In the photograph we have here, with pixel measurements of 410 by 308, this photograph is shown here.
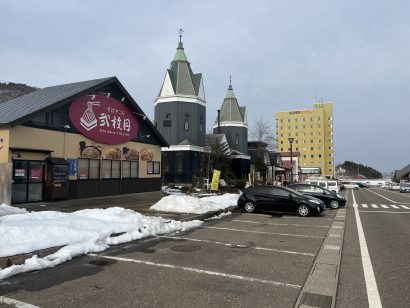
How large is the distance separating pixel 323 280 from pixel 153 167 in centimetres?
2229

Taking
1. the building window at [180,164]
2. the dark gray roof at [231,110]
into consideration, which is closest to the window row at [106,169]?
the building window at [180,164]

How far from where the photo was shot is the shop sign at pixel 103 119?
20828mm

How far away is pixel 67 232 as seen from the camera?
9.03 metres

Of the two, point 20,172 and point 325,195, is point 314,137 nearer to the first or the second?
point 325,195

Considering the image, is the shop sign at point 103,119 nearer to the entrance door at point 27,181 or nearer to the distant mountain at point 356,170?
the entrance door at point 27,181

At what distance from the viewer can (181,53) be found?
47.3 m

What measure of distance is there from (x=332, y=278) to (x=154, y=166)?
73.3 ft

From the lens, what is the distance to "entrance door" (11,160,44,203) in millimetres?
16897

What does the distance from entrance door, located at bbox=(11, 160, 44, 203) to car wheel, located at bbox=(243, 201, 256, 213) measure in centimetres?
1023

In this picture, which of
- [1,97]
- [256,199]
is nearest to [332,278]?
[256,199]

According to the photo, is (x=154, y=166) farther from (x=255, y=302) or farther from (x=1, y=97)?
(x=1, y=97)

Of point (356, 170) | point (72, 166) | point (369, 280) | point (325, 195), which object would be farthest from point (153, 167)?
point (356, 170)

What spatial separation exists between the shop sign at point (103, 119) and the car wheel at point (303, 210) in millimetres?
12271

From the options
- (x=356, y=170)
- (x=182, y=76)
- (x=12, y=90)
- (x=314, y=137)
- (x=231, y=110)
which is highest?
(x=314, y=137)
